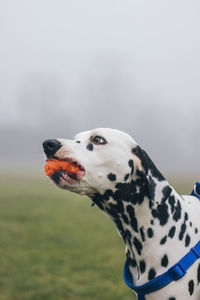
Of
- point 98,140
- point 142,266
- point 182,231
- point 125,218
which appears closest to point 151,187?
point 125,218

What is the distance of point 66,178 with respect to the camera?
2.99 meters

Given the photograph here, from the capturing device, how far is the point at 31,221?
21.8 m

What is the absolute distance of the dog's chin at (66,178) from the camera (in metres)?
2.98

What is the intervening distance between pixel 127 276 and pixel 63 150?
139 cm

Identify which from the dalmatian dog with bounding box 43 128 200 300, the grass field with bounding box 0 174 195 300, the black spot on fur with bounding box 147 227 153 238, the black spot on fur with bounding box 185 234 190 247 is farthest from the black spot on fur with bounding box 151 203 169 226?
the grass field with bounding box 0 174 195 300

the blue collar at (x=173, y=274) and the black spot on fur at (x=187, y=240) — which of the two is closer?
the blue collar at (x=173, y=274)

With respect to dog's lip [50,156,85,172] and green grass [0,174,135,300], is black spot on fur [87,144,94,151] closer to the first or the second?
dog's lip [50,156,85,172]

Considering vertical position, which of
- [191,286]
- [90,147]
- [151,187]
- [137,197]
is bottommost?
[191,286]

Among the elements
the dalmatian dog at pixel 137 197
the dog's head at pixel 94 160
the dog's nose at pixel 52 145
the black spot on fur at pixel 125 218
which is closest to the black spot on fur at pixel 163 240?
the dalmatian dog at pixel 137 197

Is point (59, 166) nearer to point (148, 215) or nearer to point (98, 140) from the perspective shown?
point (98, 140)

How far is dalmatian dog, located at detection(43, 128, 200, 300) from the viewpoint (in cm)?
303

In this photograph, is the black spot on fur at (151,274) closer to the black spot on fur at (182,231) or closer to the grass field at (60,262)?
the black spot on fur at (182,231)

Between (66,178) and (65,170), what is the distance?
0.22 feet

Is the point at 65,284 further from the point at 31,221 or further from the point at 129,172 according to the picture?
the point at 31,221
